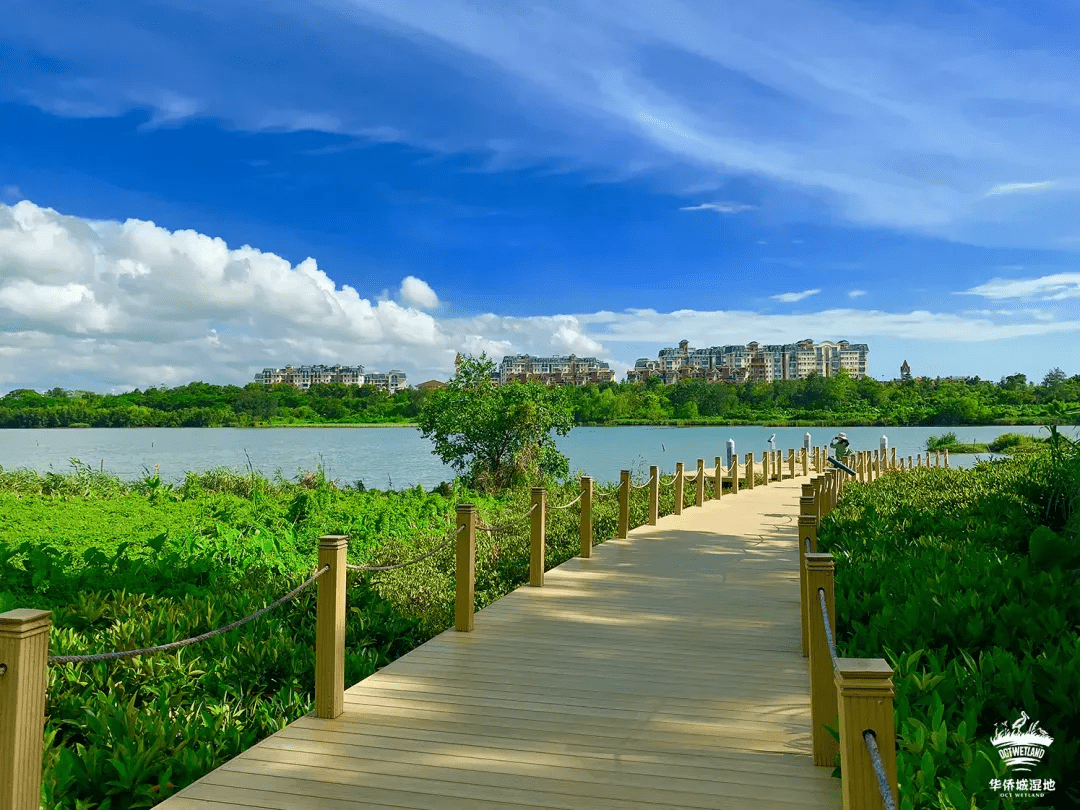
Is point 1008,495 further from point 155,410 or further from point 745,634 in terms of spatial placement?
point 155,410

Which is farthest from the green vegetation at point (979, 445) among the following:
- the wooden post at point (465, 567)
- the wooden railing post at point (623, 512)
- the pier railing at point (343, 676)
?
the pier railing at point (343, 676)

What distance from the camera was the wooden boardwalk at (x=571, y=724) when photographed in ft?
13.8

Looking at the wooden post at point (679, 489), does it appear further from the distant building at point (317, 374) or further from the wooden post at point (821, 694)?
the distant building at point (317, 374)

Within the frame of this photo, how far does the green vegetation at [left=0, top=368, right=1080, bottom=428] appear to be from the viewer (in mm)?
63438

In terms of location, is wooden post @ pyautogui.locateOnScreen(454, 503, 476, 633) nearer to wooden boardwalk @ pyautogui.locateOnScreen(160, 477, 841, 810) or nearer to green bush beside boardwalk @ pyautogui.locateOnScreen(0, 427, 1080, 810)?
wooden boardwalk @ pyautogui.locateOnScreen(160, 477, 841, 810)

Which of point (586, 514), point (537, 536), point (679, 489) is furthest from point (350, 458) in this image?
point (537, 536)

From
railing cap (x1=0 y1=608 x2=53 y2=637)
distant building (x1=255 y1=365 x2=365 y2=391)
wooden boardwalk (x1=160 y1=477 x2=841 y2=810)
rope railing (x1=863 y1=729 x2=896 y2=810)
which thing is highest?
distant building (x1=255 y1=365 x2=365 y2=391)

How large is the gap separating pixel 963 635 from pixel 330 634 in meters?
4.09

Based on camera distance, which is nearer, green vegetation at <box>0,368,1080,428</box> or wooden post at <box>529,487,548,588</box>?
wooden post at <box>529,487,548,588</box>

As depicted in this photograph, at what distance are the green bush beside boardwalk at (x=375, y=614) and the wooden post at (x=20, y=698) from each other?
1.20m

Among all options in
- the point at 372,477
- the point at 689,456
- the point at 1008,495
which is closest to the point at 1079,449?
the point at 1008,495

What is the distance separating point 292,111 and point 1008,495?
41656mm

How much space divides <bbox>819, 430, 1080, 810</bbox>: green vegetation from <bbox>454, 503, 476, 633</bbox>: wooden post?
10.2 feet

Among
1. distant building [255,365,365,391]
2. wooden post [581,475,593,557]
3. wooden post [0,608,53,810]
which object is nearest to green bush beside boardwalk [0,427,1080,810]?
wooden post [581,475,593,557]
